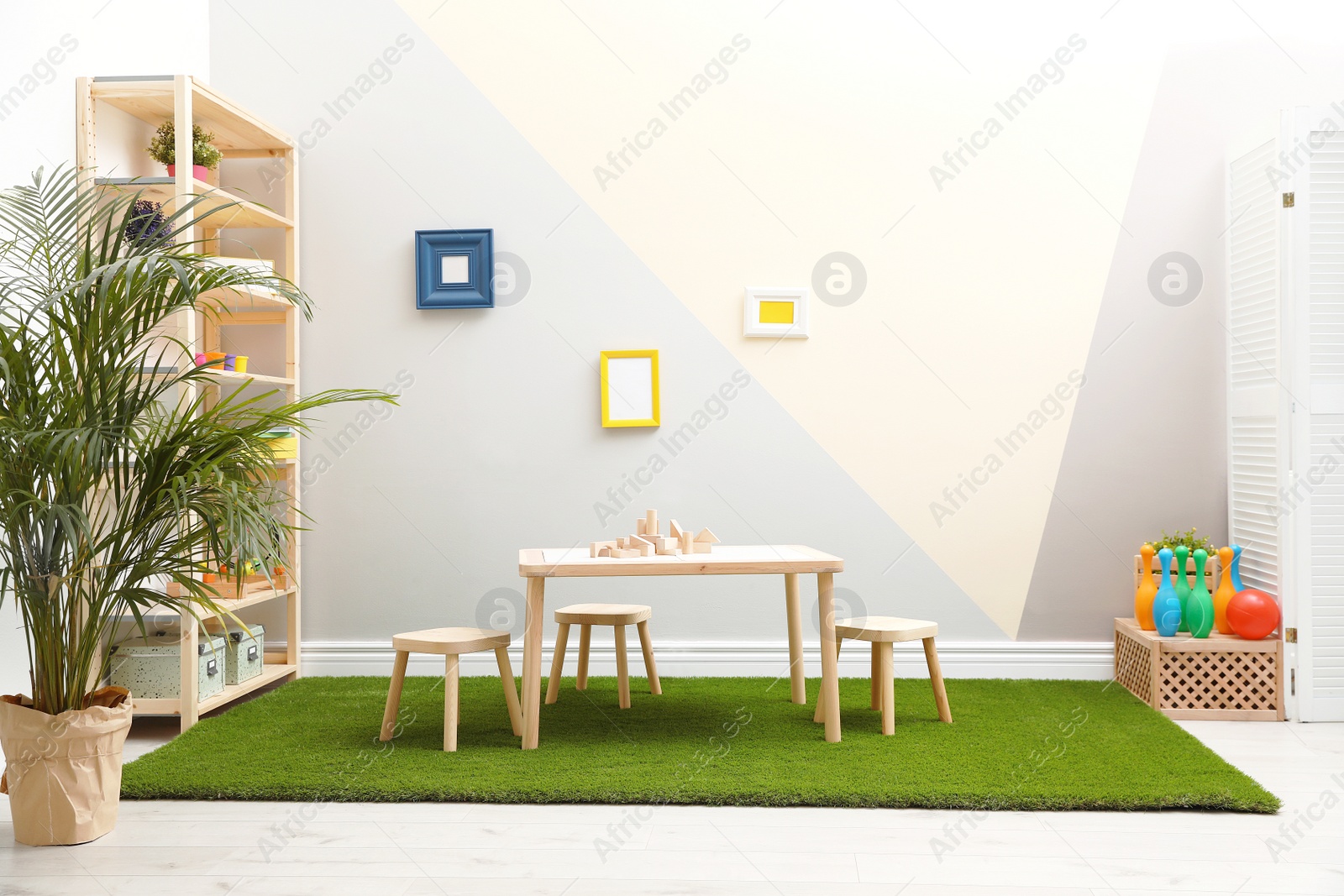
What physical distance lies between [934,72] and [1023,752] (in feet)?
8.58

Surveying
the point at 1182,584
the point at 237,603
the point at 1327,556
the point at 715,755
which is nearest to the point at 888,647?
the point at 715,755

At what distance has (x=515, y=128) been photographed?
417 cm

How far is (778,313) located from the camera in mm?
4113

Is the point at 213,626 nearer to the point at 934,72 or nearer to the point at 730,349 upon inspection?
the point at 730,349

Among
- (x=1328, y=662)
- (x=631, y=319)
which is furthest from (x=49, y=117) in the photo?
(x=1328, y=662)

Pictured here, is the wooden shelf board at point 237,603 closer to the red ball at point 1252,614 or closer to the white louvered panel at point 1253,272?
the red ball at point 1252,614

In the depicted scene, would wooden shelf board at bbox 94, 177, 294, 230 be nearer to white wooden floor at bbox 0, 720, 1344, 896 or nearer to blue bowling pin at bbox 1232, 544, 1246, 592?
white wooden floor at bbox 0, 720, 1344, 896

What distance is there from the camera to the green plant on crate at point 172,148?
3578 millimetres

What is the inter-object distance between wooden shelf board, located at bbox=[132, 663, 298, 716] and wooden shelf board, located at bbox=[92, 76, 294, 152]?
199cm

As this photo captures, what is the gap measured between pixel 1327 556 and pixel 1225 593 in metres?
0.34

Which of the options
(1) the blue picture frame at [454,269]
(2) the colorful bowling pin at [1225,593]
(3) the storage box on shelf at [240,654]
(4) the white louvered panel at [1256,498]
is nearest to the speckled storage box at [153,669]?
Answer: (3) the storage box on shelf at [240,654]

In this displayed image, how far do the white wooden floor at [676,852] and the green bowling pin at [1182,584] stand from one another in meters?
0.94

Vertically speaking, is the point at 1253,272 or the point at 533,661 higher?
the point at 1253,272

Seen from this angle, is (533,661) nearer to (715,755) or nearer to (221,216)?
(715,755)
